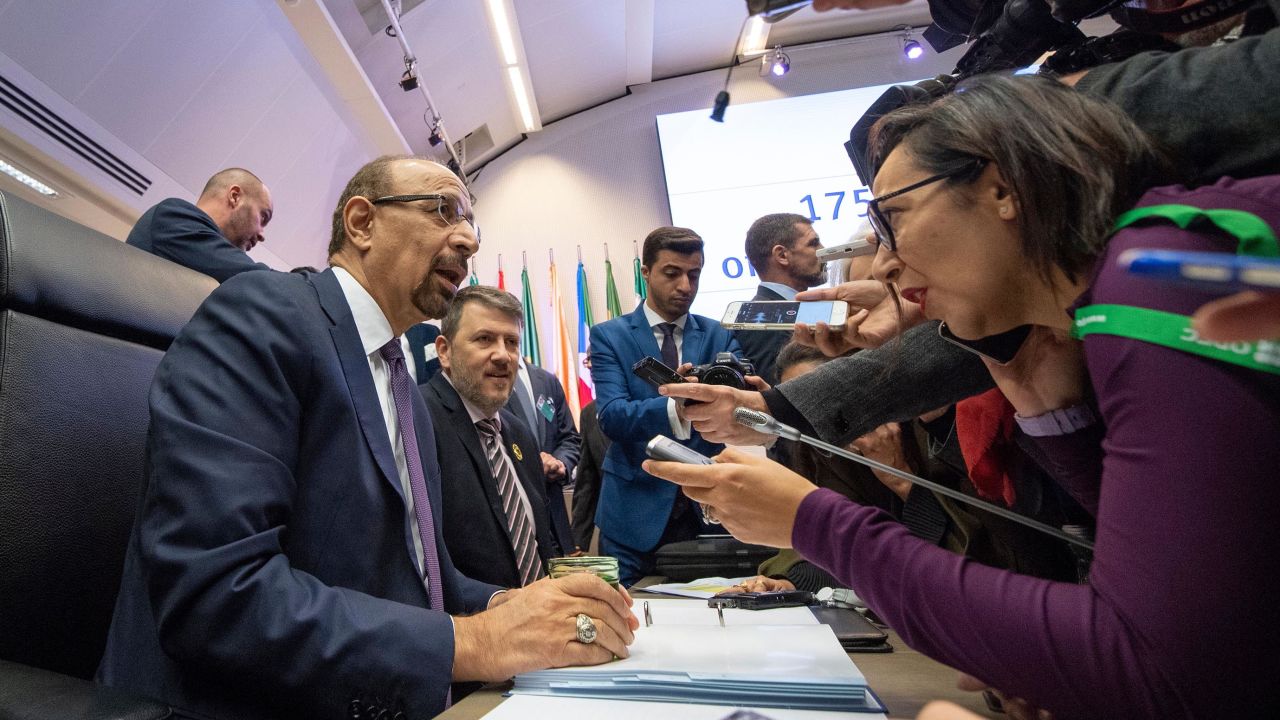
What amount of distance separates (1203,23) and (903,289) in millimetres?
506

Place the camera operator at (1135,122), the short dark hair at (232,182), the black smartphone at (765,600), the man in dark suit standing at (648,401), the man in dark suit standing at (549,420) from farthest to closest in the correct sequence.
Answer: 1. the short dark hair at (232,182)
2. the man in dark suit standing at (549,420)
3. the man in dark suit standing at (648,401)
4. the black smartphone at (765,600)
5. the camera operator at (1135,122)

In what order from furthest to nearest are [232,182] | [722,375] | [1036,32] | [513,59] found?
[513,59]
[232,182]
[722,375]
[1036,32]

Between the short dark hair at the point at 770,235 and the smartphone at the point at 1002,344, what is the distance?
2.25 meters

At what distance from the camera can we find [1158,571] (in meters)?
0.53

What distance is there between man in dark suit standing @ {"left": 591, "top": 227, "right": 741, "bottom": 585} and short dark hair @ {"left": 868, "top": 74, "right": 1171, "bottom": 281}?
1306 mm

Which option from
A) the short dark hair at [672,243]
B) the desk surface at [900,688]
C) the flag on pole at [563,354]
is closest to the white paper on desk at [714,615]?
the desk surface at [900,688]

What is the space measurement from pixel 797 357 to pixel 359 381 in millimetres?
1402

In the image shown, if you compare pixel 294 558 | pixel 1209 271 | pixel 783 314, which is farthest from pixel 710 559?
pixel 1209 271

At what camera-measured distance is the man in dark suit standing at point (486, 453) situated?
1.97 metres

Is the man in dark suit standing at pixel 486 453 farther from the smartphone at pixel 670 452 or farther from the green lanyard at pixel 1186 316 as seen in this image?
the green lanyard at pixel 1186 316

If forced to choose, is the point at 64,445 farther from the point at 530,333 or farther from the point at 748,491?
the point at 530,333

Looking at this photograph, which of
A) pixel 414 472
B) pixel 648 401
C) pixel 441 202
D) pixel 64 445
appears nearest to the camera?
pixel 64 445

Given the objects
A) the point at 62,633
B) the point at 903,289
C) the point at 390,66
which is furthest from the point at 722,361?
the point at 390,66

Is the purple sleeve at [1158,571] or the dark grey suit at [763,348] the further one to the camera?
the dark grey suit at [763,348]
